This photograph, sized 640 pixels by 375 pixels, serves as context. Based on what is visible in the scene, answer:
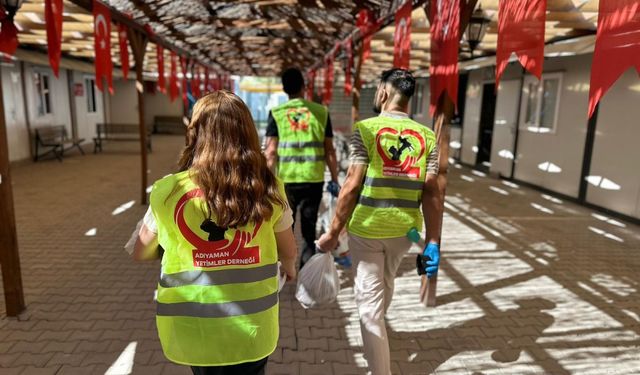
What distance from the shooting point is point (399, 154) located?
2.26 metres

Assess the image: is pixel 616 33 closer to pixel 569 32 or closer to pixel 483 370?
pixel 483 370

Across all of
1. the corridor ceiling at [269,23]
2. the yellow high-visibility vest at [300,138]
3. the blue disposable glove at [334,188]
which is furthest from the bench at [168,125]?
the yellow high-visibility vest at [300,138]

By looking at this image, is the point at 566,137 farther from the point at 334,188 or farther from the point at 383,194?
the point at 383,194

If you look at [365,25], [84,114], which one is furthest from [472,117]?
[84,114]

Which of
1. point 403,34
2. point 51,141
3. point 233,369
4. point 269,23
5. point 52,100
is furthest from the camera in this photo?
point 52,100

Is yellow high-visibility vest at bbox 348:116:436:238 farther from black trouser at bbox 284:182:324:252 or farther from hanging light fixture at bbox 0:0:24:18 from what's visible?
hanging light fixture at bbox 0:0:24:18

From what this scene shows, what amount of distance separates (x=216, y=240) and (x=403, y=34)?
3.56m

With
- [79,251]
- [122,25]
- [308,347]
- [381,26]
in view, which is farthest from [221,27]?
[308,347]

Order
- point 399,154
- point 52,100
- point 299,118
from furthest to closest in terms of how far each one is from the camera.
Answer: point 52,100 → point 299,118 → point 399,154

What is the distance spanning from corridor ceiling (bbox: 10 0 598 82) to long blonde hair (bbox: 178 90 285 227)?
4.01 metres

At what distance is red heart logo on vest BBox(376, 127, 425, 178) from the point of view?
7.40 feet

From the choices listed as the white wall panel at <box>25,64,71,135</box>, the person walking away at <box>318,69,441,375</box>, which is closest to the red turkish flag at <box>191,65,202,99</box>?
the white wall panel at <box>25,64,71,135</box>

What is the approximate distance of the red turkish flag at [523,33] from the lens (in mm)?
2201

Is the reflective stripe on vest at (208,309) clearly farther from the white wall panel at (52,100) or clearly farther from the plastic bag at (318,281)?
the white wall panel at (52,100)
